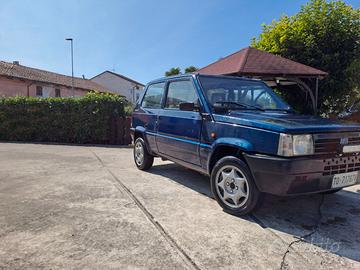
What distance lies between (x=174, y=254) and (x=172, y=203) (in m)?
1.36

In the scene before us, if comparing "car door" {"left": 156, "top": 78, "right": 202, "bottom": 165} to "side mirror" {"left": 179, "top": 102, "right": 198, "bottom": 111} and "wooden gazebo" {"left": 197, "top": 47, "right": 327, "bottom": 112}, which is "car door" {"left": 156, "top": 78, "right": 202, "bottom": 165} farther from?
"wooden gazebo" {"left": 197, "top": 47, "right": 327, "bottom": 112}

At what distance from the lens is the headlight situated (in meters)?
2.76

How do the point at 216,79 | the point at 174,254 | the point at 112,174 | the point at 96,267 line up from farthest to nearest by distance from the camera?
the point at 112,174 → the point at 216,79 → the point at 174,254 → the point at 96,267

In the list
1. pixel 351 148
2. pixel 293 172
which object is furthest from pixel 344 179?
pixel 293 172

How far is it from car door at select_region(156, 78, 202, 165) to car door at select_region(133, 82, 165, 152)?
0.21 m

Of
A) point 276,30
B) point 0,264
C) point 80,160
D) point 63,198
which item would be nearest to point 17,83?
point 80,160

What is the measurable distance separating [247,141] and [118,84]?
40446mm

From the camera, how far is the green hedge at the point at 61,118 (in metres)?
10.9

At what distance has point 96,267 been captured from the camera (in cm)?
227

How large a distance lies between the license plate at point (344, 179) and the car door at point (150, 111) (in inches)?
118

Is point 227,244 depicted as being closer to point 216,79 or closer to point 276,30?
point 216,79

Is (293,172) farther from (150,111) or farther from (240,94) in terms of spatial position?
(150,111)

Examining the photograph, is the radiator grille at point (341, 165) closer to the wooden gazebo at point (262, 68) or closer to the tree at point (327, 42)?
the wooden gazebo at point (262, 68)

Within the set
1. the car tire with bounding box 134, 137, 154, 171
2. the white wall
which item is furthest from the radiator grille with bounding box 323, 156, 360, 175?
the white wall
